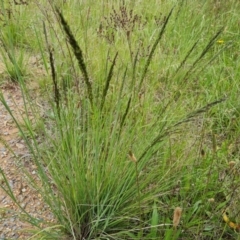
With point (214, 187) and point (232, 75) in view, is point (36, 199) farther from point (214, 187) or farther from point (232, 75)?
point (232, 75)

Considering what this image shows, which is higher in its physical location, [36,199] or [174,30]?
→ [174,30]

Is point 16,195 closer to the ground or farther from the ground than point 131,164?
closer to the ground

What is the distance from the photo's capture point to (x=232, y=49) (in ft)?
8.25

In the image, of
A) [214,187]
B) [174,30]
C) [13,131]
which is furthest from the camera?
[174,30]

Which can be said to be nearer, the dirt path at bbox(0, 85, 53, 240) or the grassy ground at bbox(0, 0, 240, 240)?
the grassy ground at bbox(0, 0, 240, 240)

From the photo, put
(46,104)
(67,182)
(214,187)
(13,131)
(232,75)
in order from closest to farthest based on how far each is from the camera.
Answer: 1. (67,182)
2. (214,187)
3. (13,131)
4. (46,104)
5. (232,75)

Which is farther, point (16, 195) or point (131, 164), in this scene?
point (16, 195)

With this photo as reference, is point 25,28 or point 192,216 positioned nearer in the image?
point 192,216

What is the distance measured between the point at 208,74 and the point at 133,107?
0.93 m

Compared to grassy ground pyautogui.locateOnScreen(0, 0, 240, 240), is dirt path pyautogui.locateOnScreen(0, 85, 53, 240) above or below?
below

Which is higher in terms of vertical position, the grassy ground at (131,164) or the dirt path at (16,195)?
the grassy ground at (131,164)

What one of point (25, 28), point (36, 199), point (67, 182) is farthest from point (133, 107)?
point (25, 28)

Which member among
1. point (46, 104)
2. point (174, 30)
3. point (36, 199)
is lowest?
point (36, 199)

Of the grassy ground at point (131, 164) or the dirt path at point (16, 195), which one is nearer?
the grassy ground at point (131, 164)
